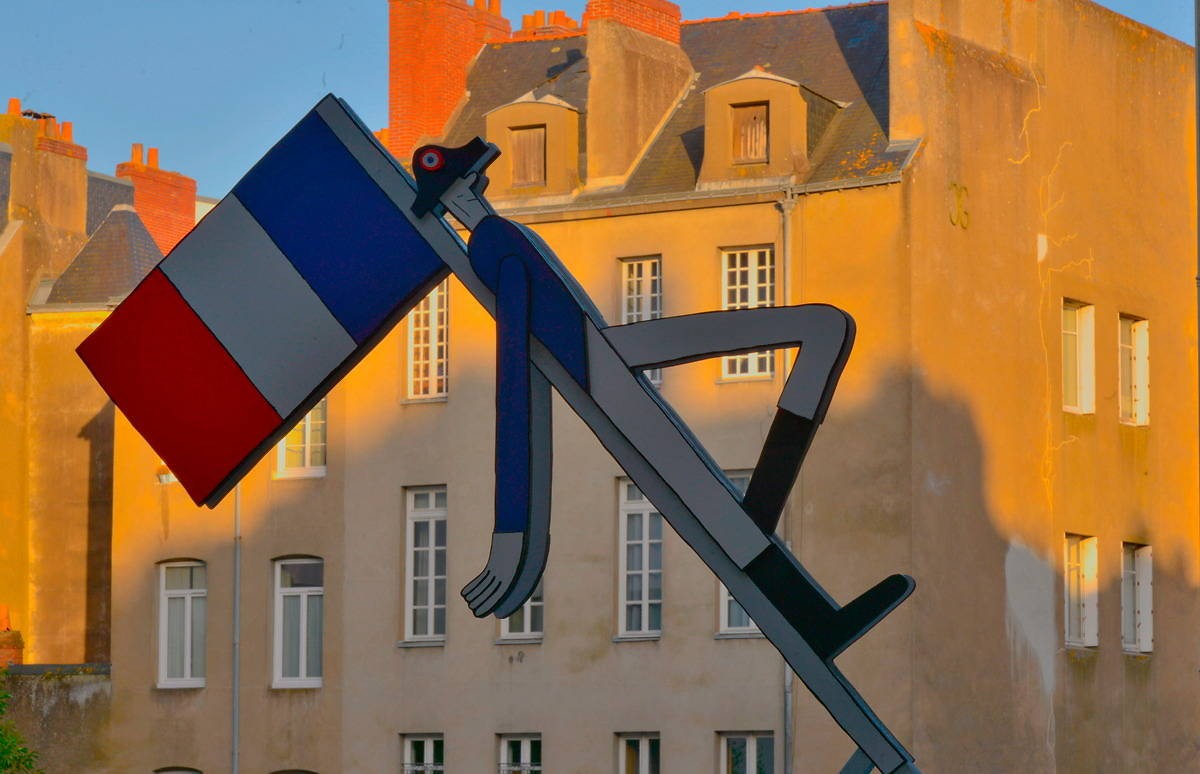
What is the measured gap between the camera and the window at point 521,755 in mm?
40062

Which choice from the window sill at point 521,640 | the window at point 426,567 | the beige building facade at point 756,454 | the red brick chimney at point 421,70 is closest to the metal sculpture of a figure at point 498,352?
the beige building facade at point 756,454

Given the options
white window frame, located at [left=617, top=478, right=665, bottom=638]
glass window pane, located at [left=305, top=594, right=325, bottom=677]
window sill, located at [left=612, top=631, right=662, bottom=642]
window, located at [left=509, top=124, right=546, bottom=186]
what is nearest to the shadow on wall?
glass window pane, located at [left=305, top=594, right=325, bottom=677]

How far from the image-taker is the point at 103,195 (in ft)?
183

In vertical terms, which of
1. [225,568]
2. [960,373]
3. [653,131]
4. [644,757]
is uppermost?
[653,131]


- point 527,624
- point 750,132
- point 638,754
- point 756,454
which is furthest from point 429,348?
point 638,754

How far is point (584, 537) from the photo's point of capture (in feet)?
131

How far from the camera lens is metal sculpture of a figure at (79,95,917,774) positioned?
15.8 meters

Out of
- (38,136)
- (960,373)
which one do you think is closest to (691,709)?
(960,373)

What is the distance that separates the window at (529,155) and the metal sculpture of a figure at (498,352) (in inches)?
961

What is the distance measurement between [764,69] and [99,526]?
14.9m

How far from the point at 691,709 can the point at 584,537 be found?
3175 mm

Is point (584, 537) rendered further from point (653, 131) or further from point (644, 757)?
point (653, 131)

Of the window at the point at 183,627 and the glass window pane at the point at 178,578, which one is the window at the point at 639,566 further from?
the glass window pane at the point at 178,578

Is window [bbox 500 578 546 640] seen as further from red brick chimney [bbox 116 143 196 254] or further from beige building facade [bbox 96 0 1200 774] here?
red brick chimney [bbox 116 143 196 254]
